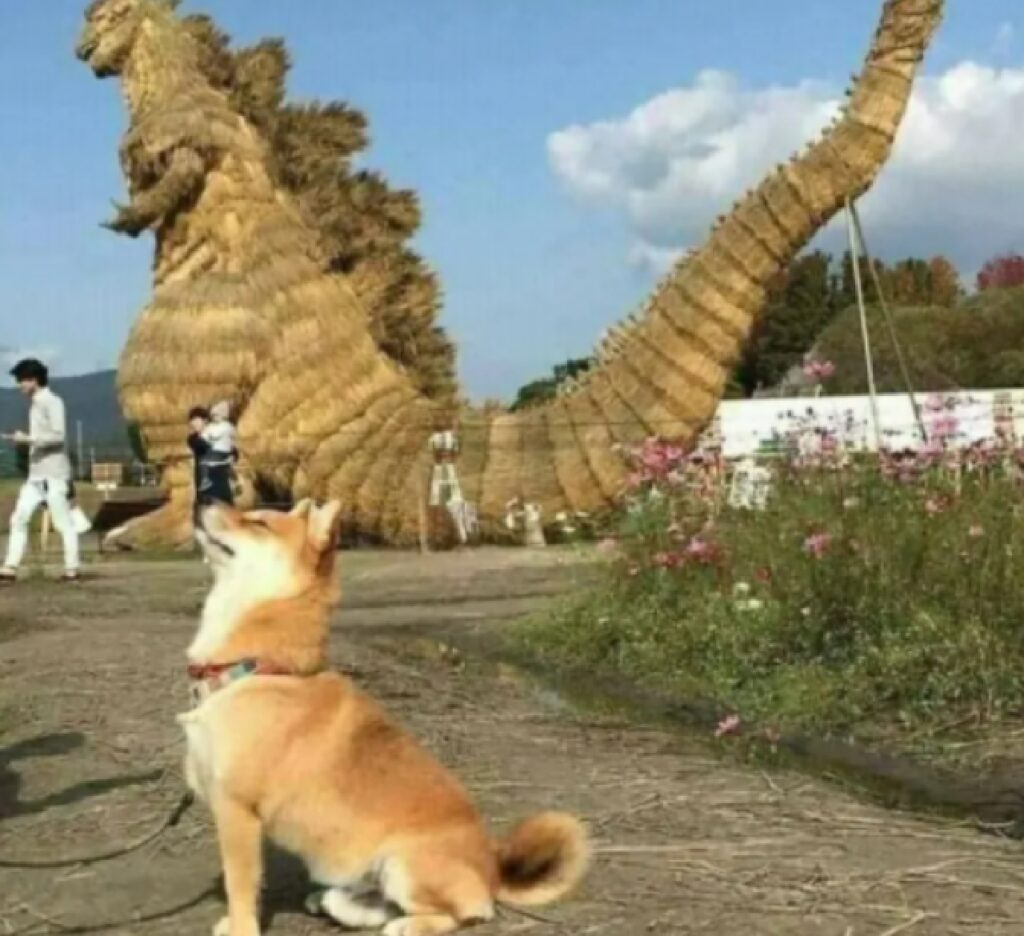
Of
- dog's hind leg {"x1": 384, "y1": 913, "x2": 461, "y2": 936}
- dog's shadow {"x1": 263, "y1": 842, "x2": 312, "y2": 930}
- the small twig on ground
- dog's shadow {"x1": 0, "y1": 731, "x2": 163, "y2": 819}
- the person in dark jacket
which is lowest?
the small twig on ground

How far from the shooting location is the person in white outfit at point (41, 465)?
613 inches

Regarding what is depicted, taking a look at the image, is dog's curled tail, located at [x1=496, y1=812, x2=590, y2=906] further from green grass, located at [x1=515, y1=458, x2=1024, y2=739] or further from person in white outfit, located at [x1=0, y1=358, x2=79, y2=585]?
person in white outfit, located at [x1=0, y1=358, x2=79, y2=585]

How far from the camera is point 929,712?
848cm

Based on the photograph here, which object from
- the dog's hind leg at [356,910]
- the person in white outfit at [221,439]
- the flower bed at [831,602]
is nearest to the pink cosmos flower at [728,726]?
the flower bed at [831,602]

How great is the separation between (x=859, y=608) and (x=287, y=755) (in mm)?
5139

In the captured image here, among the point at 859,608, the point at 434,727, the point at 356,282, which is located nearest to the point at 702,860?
the point at 434,727

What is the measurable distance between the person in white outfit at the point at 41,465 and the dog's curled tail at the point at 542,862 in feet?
36.4

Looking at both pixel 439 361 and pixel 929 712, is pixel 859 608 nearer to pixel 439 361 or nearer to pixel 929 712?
pixel 929 712

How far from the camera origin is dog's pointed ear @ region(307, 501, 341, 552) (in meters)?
5.01

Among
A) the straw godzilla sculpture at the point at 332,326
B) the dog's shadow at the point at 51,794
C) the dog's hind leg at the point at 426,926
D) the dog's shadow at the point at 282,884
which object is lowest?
the dog's shadow at the point at 282,884

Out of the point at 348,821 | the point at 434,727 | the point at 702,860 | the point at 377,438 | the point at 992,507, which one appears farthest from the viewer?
the point at 377,438

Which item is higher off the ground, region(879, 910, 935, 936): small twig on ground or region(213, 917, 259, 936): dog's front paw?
region(213, 917, 259, 936): dog's front paw

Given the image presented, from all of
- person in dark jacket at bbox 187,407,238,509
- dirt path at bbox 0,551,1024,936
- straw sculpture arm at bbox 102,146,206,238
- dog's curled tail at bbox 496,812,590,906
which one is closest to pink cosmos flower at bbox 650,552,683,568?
dirt path at bbox 0,551,1024,936

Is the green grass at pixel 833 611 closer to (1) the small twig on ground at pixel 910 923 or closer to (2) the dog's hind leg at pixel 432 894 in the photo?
(1) the small twig on ground at pixel 910 923
